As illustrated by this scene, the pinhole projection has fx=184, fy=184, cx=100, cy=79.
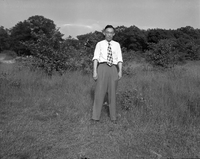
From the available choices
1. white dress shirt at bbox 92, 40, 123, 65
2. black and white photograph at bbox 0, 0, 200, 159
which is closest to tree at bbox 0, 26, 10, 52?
black and white photograph at bbox 0, 0, 200, 159

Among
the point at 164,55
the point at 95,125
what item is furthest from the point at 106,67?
the point at 164,55

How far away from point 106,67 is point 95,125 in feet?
3.85

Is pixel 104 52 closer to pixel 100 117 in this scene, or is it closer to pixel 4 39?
pixel 100 117

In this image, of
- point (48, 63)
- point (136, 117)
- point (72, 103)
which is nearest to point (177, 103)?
point (136, 117)

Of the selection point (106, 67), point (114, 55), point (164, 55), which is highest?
point (164, 55)

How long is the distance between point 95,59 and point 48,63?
5507mm

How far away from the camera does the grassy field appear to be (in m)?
2.69

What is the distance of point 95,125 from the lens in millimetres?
3654

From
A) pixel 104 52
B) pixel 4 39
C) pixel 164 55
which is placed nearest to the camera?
pixel 104 52

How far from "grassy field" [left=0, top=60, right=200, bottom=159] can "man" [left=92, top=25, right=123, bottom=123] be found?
18.5 inches

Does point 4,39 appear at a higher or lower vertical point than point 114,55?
higher

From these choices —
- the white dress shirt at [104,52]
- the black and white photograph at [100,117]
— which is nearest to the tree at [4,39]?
the black and white photograph at [100,117]

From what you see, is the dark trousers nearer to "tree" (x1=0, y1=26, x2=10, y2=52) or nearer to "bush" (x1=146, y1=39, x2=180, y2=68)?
"bush" (x1=146, y1=39, x2=180, y2=68)

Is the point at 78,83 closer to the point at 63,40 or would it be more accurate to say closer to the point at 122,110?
the point at 122,110
